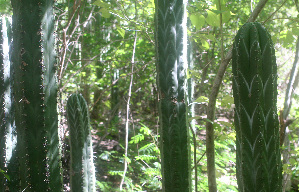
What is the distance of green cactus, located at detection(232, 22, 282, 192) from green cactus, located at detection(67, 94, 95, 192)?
1.51 meters

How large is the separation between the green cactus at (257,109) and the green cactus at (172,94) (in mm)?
507

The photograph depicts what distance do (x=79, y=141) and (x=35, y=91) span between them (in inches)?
35.0

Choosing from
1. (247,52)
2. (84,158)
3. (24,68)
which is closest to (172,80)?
(247,52)

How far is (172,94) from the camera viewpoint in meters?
1.79

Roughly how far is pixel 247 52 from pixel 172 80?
568 mm

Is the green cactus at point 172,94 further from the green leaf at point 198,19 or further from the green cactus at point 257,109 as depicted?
the green cactus at point 257,109

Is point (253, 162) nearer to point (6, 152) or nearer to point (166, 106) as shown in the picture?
point (166, 106)

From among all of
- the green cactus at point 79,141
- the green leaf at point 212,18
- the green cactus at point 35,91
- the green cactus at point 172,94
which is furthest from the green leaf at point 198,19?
the green cactus at point 79,141

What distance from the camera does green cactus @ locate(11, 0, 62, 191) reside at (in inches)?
65.9

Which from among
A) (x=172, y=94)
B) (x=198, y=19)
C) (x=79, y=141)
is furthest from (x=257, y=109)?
(x=79, y=141)

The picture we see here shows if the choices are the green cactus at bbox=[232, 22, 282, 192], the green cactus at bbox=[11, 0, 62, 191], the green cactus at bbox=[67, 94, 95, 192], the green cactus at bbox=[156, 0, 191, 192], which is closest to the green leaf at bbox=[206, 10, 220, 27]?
the green cactus at bbox=[156, 0, 191, 192]

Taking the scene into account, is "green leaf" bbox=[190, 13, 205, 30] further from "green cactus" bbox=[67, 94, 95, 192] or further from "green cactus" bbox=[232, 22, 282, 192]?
"green cactus" bbox=[67, 94, 95, 192]

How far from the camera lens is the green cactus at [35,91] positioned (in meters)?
1.67

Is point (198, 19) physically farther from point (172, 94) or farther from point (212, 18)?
point (172, 94)
